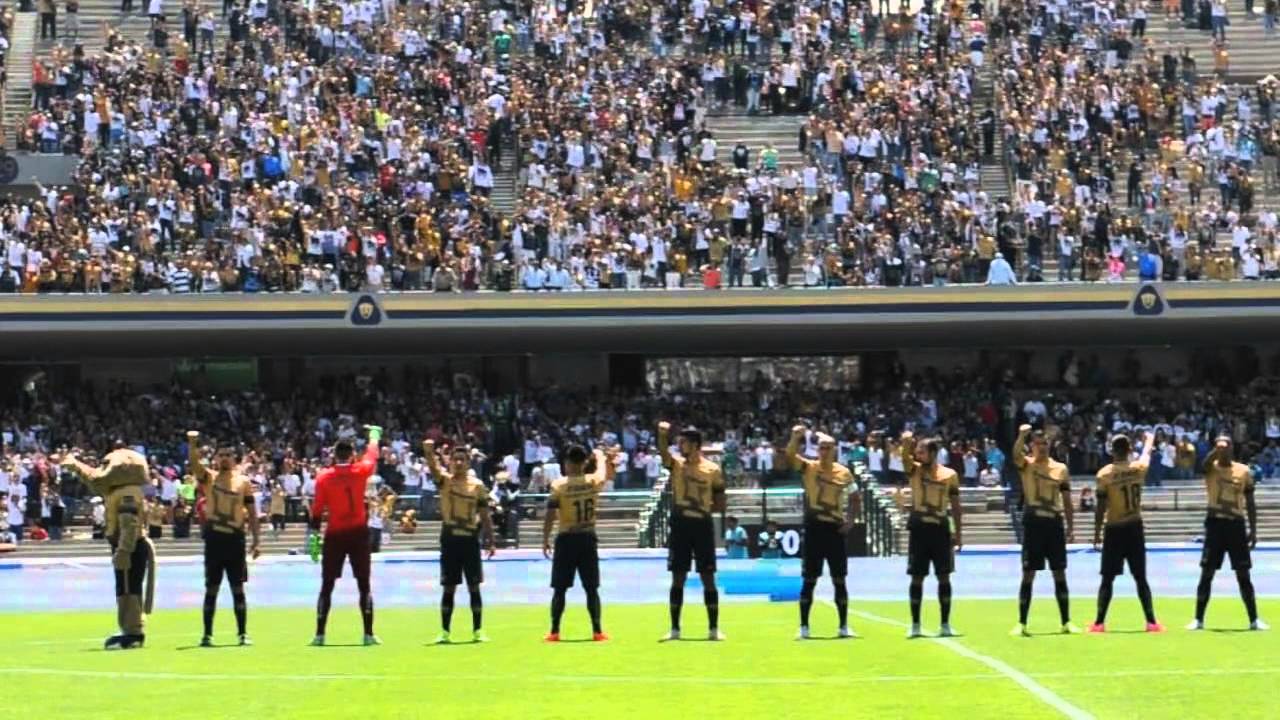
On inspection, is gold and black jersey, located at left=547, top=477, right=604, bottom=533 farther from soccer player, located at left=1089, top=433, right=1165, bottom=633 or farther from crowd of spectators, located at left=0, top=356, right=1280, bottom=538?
crowd of spectators, located at left=0, top=356, right=1280, bottom=538

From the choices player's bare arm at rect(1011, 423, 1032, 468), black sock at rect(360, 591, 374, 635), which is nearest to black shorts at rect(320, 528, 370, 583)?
black sock at rect(360, 591, 374, 635)

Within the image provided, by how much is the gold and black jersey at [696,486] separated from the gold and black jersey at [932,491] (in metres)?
1.79

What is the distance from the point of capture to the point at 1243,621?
81.7 feet

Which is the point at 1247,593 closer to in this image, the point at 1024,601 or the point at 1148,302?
the point at 1024,601

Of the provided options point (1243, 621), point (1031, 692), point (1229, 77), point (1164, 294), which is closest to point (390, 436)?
point (1164, 294)

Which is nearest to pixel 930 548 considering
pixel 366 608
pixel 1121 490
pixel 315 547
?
pixel 1121 490

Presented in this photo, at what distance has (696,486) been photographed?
22.3 m

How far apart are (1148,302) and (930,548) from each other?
2976 cm

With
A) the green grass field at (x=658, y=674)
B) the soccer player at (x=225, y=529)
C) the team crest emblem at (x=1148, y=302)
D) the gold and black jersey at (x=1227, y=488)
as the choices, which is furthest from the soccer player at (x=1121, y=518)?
the team crest emblem at (x=1148, y=302)

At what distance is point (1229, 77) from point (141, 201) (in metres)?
26.4

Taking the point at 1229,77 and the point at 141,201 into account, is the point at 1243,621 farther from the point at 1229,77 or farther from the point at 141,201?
the point at 1229,77

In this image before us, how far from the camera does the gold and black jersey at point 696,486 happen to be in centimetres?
2225

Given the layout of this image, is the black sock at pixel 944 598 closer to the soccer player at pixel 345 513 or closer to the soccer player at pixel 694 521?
the soccer player at pixel 694 521

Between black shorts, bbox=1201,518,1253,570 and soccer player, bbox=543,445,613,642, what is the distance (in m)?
5.74
